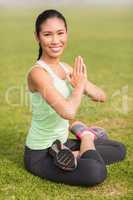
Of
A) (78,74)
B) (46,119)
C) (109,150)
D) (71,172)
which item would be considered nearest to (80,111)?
(109,150)

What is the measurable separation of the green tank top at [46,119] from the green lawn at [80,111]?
35 centimetres

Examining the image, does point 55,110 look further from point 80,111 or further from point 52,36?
point 80,111

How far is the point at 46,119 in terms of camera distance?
17.4ft

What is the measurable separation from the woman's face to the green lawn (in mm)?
1217

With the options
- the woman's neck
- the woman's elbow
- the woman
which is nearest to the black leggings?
the woman

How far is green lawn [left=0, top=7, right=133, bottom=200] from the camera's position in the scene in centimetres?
490

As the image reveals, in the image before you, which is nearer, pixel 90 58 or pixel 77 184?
pixel 77 184

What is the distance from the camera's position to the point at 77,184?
5.00m

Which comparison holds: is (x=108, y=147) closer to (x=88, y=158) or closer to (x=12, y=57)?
(x=88, y=158)

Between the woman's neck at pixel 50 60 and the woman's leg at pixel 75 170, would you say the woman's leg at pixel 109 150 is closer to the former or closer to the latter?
the woman's leg at pixel 75 170

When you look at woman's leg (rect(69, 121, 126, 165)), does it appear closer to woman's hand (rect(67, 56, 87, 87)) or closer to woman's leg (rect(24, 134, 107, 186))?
woman's leg (rect(24, 134, 107, 186))

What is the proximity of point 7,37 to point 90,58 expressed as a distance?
6.48 m

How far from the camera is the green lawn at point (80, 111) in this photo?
4.90m

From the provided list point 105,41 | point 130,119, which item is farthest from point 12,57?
point 130,119
